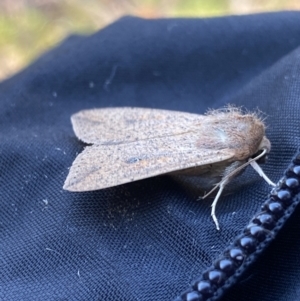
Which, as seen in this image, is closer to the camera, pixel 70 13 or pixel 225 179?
pixel 225 179

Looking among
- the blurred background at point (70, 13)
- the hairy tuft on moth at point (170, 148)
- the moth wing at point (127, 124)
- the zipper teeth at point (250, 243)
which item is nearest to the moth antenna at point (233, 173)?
the hairy tuft on moth at point (170, 148)

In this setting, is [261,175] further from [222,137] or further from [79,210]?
[79,210]

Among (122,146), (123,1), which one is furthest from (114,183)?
(123,1)

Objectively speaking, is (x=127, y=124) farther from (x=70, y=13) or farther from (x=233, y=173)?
(x=70, y=13)

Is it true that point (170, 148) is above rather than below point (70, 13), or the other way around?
above

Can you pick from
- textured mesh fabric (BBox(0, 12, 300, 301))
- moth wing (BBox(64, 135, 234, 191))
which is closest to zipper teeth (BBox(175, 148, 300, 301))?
textured mesh fabric (BBox(0, 12, 300, 301))

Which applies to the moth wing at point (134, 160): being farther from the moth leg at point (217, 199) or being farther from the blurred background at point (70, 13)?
the blurred background at point (70, 13)

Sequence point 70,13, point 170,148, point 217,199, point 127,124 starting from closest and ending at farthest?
point 217,199 < point 170,148 < point 127,124 < point 70,13

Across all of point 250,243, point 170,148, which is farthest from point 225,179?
point 250,243
